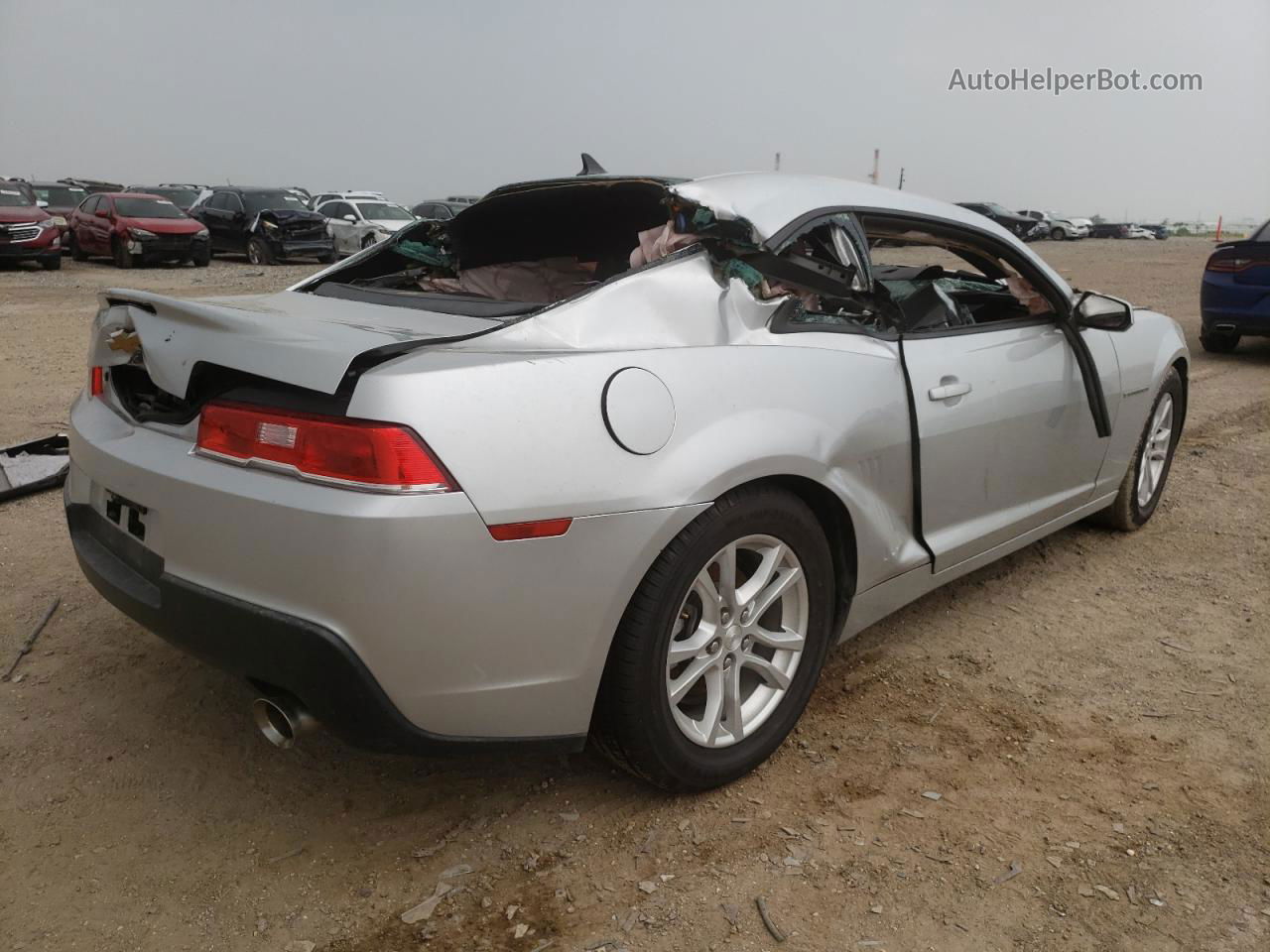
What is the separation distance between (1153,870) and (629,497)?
1.45 meters

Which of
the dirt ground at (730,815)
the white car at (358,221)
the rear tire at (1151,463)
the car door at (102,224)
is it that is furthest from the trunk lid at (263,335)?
the white car at (358,221)

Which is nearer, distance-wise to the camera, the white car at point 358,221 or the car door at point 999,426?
the car door at point 999,426

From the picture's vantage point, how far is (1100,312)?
354 cm

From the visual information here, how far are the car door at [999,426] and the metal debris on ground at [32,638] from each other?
2.82m

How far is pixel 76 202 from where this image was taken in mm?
24781

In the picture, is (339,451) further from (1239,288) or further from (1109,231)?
(1109,231)

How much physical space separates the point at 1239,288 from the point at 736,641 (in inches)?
335

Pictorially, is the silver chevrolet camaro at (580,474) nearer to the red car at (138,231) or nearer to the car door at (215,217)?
the red car at (138,231)

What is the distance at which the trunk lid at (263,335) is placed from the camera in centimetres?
200

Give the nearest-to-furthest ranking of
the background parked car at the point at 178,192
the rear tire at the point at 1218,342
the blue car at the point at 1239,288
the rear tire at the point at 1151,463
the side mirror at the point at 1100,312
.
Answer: the side mirror at the point at 1100,312 < the rear tire at the point at 1151,463 < the blue car at the point at 1239,288 < the rear tire at the point at 1218,342 < the background parked car at the point at 178,192

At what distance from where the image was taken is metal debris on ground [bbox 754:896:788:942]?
2043mm

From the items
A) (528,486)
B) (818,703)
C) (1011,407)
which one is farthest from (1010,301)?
(528,486)

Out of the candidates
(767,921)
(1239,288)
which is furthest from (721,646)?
(1239,288)

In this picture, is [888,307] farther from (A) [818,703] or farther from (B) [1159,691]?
(B) [1159,691]
